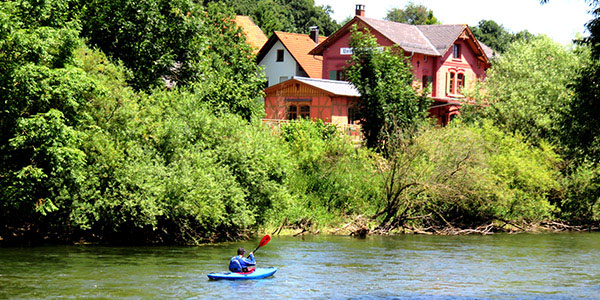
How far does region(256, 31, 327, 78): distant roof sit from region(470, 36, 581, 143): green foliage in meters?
Result: 25.4

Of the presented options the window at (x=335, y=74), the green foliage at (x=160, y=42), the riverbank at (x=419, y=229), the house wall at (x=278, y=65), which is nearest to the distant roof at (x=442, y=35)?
the window at (x=335, y=74)

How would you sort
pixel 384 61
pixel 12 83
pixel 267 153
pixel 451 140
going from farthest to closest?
1. pixel 384 61
2. pixel 451 140
3. pixel 267 153
4. pixel 12 83

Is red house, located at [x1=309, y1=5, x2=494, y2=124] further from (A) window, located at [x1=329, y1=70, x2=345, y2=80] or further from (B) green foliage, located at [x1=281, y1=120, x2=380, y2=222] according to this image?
(B) green foliage, located at [x1=281, y1=120, x2=380, y2=222]

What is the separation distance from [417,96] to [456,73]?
2699 centimetres

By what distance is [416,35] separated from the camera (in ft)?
237

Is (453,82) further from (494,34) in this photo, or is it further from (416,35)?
(494,34)

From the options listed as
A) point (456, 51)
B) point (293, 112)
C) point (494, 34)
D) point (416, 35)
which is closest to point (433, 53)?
point (416, 35)

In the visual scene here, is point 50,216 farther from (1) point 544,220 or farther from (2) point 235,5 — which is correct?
(2) point 235,5

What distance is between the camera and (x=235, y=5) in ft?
350

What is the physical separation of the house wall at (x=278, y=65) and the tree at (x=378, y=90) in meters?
32.5

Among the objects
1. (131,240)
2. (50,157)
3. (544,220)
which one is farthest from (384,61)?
(50,157)

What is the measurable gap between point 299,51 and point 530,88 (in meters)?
32.9

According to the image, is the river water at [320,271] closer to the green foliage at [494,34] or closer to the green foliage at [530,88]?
the green foliage at [530,88]

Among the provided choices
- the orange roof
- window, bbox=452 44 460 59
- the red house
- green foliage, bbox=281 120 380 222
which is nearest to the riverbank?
green foliage, bbox=281 120 380 222
